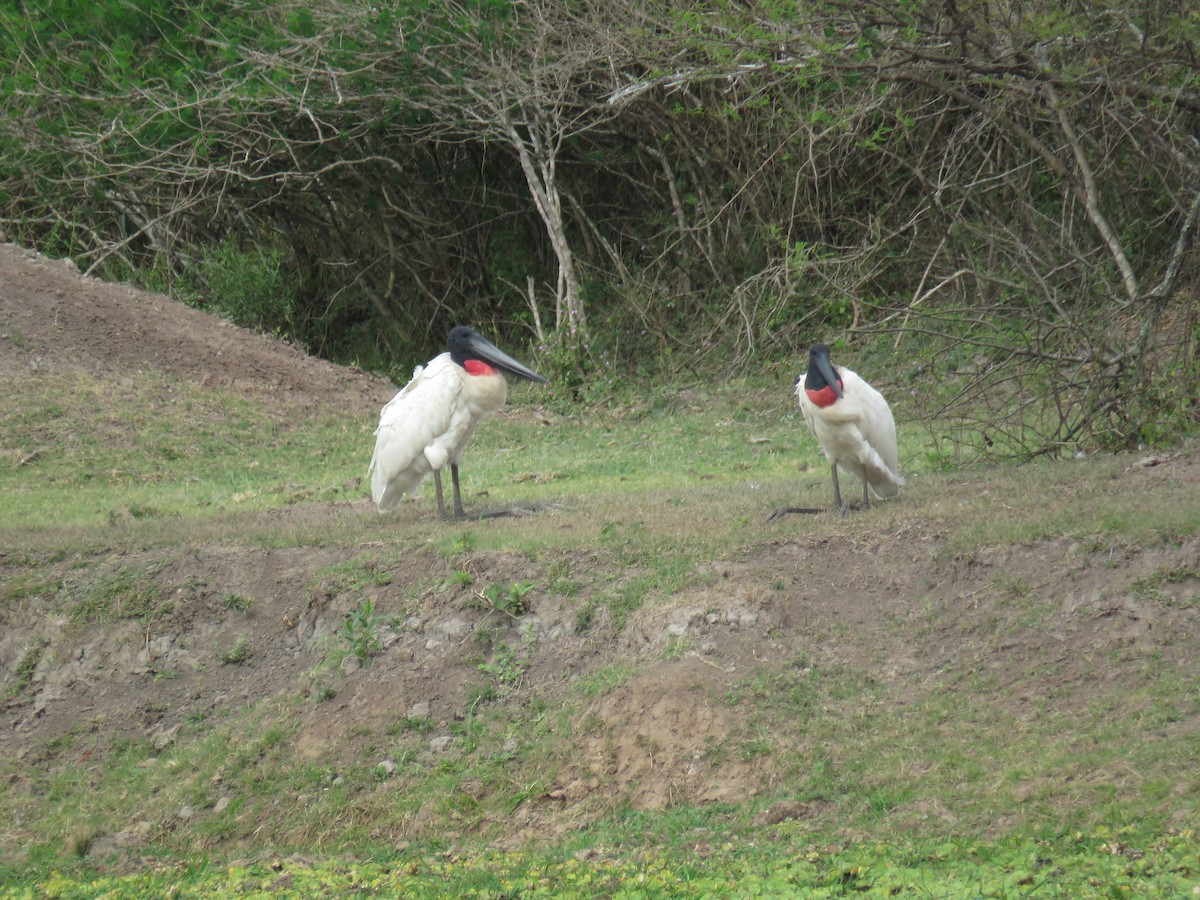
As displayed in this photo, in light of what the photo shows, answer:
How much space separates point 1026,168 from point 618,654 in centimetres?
1012

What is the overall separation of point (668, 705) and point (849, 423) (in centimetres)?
257

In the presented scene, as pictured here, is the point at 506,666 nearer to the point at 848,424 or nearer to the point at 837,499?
the point at 837,499

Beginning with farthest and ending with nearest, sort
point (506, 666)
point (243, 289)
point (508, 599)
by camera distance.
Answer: point (243, 289) < point (508, 599) < point (506, 666)

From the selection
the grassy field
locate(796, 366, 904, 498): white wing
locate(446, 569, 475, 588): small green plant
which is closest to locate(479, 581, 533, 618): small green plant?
the grassy field

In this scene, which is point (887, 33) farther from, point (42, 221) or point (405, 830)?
point (42, 221)

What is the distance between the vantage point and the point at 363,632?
7.57 metres

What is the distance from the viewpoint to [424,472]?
361 inches

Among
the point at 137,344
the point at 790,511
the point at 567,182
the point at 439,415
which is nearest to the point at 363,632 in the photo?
the point at 439,415

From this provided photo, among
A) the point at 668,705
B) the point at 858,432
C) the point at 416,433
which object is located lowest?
the point at 668,705

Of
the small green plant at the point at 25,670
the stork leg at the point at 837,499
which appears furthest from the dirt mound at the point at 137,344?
the stork leg at the point at 837,499

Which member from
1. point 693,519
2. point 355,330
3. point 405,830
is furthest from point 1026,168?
point 405,830

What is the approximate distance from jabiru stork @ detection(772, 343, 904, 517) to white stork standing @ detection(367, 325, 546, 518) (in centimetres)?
196

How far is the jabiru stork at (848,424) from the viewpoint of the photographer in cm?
834

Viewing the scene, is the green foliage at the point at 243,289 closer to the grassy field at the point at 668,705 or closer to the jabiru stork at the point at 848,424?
the grassy field at the point at 668,705
